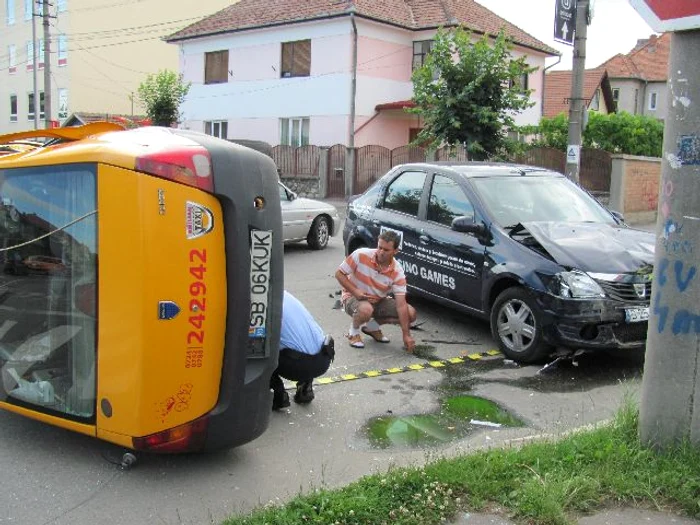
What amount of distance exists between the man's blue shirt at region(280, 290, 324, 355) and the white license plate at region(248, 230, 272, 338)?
2.63 ft

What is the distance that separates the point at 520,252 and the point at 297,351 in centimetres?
257

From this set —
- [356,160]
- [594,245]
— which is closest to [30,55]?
[356,160]

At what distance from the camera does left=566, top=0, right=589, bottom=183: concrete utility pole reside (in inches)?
516

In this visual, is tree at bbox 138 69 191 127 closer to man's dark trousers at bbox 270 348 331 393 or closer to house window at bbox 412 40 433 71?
house window at bbox 412 40 433 71

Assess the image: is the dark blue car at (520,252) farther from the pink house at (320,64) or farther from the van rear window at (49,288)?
the pink house at (320,64)

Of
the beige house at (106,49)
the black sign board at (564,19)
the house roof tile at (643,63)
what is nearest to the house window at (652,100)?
the house roof tile at (643,63)

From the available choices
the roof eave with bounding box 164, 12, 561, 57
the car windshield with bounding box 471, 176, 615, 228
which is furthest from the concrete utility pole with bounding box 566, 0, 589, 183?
the roof eave with bounding box 164, 12, 561, 57

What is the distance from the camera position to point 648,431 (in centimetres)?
414

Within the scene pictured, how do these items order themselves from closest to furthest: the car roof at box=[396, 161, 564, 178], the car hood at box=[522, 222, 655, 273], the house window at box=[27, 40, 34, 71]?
the car hood at box=[522, 222, 655, 273] → the car roof at box=[396, 161, 564, 178] → the house window at box=[27, 40, 34, 71]

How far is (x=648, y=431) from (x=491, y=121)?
13.4 metres

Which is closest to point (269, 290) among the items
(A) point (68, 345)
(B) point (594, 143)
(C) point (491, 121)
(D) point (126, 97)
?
(A) point (68, 345)

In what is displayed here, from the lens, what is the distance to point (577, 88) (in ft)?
43.8

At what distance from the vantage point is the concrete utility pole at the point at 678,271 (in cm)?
390

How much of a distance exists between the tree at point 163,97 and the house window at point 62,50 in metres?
16.8
